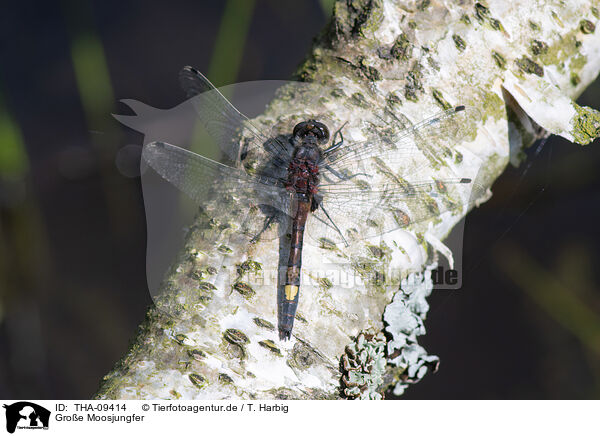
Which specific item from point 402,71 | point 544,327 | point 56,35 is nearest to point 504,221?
point 544,327

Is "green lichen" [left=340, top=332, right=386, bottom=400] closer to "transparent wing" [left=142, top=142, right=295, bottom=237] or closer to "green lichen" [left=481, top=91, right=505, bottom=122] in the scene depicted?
"transparent wing" [left=142, top=142, right=295, bottom=237]

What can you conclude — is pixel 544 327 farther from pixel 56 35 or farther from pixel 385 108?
pixel 56 35

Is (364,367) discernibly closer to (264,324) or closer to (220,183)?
(264,324)

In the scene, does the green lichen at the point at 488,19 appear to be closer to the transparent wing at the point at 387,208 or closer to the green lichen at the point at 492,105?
the green lichen at the point at 492,105

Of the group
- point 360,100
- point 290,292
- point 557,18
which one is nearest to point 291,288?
point 290,292

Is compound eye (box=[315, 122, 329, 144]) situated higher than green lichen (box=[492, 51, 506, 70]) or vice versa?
green lichen (box=[492, 51, 506, 70])

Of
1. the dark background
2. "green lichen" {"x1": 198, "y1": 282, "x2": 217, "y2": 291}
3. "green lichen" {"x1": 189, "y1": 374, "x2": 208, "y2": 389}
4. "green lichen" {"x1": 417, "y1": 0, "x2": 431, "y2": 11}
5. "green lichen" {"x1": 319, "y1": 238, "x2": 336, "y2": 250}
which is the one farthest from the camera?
the dark background

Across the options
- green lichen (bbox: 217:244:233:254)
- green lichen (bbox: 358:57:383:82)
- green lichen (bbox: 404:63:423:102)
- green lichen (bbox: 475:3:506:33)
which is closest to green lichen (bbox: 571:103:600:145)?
green lichen (bbox: 475:3:506:33)
